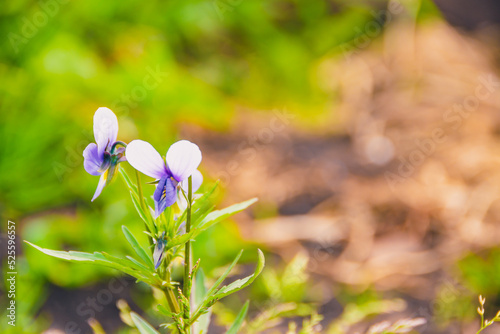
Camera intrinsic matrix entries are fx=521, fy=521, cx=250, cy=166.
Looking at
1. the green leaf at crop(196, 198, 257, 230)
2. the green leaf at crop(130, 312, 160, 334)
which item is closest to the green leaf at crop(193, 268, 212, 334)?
the green leaf at crop(130, 312, 160, 334)

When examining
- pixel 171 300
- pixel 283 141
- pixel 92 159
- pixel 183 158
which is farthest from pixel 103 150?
pixel 283 141

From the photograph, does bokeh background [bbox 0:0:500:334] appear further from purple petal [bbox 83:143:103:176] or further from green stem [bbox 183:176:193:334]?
purple petal [bbox 83:143:103:176]

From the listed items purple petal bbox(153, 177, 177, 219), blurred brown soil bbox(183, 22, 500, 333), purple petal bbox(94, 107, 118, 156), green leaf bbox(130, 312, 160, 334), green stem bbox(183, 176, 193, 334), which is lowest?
blurred brown soil bbox(183, 22, 500, 333)

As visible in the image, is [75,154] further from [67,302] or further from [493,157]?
[493,157]

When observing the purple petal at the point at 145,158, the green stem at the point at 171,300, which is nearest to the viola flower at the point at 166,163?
the purple petal at the point at 145,158

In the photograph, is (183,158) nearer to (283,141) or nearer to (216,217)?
(216,217)

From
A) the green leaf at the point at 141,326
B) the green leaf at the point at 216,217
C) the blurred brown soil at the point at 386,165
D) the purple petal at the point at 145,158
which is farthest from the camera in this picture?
the blurred brown soil at the point at 386,165

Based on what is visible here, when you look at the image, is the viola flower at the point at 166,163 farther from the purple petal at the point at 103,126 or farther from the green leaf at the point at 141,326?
the green leaf at the point at 141,326
